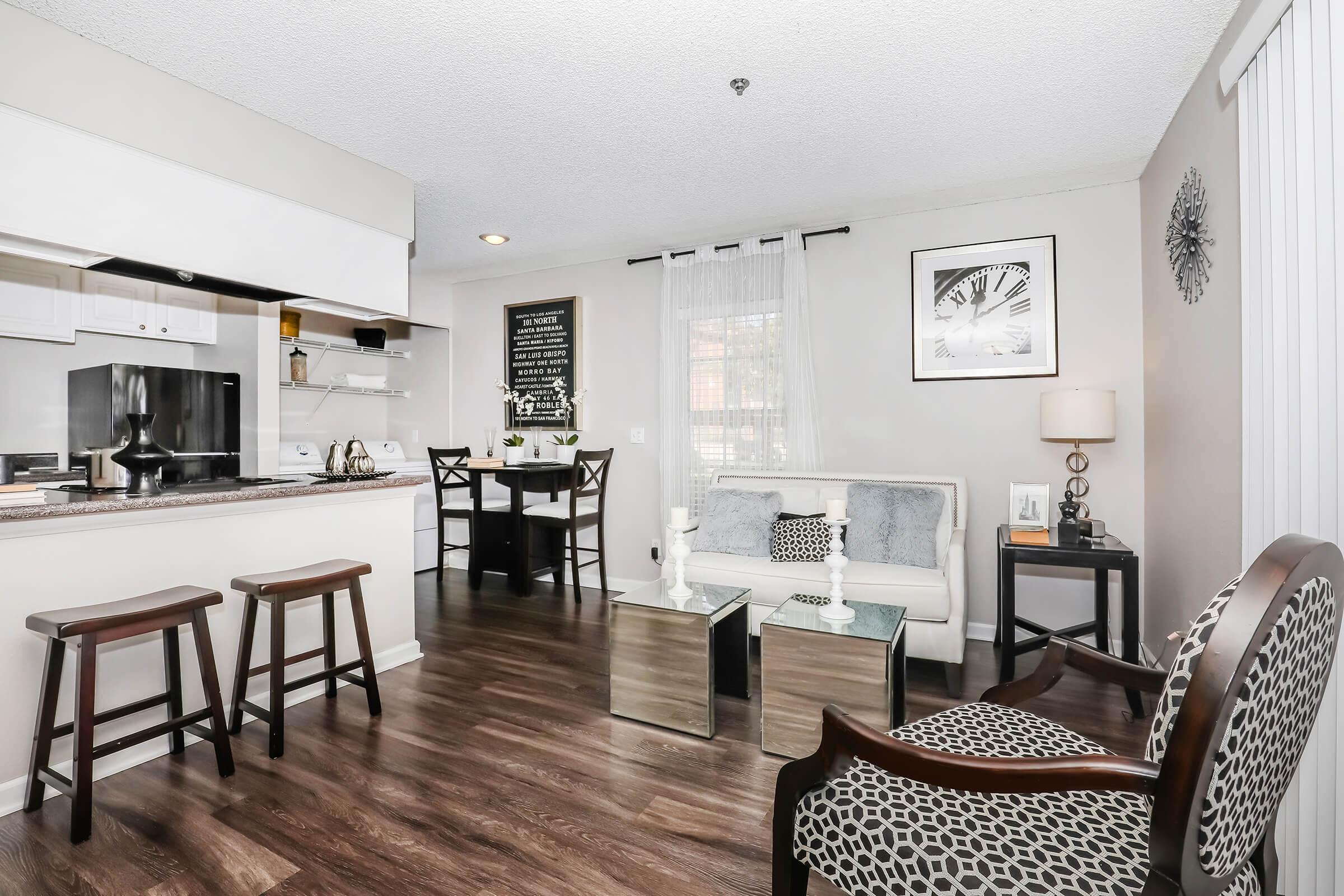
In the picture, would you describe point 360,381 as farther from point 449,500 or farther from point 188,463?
point 188,463

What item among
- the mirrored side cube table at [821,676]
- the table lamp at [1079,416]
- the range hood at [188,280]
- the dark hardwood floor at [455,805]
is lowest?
the dark hardwood floor at [455,805]

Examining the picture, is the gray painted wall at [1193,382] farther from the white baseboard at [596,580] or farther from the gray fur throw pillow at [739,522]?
the white baseboard at [596,580]

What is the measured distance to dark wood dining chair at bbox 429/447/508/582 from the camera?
193 inches

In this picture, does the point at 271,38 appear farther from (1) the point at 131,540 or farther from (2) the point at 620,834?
(2) the point at 620,834

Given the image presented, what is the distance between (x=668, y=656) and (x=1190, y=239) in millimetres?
2629

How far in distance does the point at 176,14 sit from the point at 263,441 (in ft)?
9.24

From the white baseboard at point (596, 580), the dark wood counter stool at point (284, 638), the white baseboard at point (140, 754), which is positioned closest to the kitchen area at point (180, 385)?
the dark wood counter stool at point (284, 638)

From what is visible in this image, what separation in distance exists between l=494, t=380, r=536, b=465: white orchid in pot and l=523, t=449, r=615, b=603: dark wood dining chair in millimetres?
474

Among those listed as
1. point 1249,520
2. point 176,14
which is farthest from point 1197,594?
point 176,14

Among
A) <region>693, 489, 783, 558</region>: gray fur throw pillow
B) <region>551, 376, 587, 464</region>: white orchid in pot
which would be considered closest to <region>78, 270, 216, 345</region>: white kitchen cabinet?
<region>551, 376, 587, 464</region>: white orchid in pot

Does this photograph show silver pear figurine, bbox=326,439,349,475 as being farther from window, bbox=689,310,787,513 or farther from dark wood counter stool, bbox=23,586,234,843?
window, bbox=689,310,787,513

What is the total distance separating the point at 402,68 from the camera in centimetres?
239

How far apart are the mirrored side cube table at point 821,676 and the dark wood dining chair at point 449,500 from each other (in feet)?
9.76

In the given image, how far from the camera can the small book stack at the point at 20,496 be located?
2031mm
